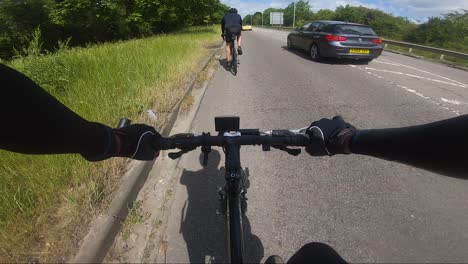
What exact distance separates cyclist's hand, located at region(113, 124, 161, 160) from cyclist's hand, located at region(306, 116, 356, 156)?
28.8 inches

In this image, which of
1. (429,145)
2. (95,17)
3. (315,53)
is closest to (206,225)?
(429,145)

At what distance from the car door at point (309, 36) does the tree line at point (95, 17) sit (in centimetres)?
1464

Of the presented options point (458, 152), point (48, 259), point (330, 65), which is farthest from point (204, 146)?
point (330, 65)

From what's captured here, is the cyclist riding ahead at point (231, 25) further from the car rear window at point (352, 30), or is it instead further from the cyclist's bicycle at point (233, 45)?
the car rear window at point (352, 30)

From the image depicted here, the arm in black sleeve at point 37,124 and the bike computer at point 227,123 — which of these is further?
the bike computer at point 227,123

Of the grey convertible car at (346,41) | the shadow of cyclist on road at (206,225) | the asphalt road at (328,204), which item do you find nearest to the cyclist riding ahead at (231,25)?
the grey convertible car at (346,41)

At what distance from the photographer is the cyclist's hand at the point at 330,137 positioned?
4.46 ft

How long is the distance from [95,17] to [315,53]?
2774cm

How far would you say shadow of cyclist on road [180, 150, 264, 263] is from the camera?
263 centimetres

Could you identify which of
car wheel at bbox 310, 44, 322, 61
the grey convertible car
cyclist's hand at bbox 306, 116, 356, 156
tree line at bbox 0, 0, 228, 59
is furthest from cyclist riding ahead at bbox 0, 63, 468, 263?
tree line at bbox 0, 0, 228, 59

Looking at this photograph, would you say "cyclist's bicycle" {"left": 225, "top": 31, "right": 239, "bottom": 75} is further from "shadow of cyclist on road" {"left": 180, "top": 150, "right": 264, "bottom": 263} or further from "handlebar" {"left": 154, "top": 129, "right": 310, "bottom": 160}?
"handlebar" {"left": 154, "top": 129, "right": 310, "bottom": 160}

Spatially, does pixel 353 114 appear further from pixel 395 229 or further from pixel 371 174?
pixel 395 229

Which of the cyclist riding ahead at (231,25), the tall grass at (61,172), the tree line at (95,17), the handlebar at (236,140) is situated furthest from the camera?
the tree line at (95,17)

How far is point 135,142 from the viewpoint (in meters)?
1.43
